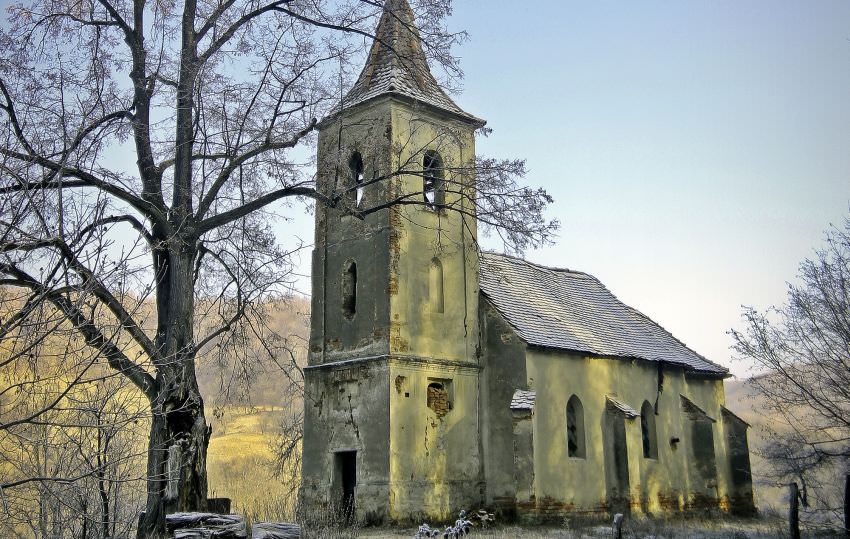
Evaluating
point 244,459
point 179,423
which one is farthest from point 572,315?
point 244,459

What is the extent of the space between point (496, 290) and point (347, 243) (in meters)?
5.06

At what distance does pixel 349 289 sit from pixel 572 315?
327 inches

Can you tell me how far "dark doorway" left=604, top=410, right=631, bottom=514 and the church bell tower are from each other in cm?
436

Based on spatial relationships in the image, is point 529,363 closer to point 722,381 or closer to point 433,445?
point 433,445

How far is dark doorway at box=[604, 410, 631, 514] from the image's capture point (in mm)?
21875

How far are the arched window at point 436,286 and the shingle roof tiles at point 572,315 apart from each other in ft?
5.42

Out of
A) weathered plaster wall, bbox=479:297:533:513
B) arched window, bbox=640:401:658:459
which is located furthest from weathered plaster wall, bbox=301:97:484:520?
arched window, bbox=640:401:658:459

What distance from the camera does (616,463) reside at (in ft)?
73.7

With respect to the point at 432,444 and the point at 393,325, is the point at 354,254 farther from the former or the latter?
the point at 432,444

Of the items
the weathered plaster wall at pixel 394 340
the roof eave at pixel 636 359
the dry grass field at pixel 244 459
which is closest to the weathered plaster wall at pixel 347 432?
the weathered plaster wall at pixel 394 340

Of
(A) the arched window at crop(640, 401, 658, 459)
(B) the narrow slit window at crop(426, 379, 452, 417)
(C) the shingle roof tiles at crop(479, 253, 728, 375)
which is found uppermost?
(C) the shingle roof tiles at crop(479, 253, 728, 375)

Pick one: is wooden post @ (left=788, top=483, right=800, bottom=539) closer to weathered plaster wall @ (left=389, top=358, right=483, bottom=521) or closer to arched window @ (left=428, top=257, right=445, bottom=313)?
weathered plaster wall @ (left=389, top=358, right=483, bottom=521)

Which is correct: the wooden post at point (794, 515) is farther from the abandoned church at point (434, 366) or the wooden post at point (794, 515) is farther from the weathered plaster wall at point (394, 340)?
the weathered plaster wall at point (394, 340)

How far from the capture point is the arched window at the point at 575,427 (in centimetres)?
2197
